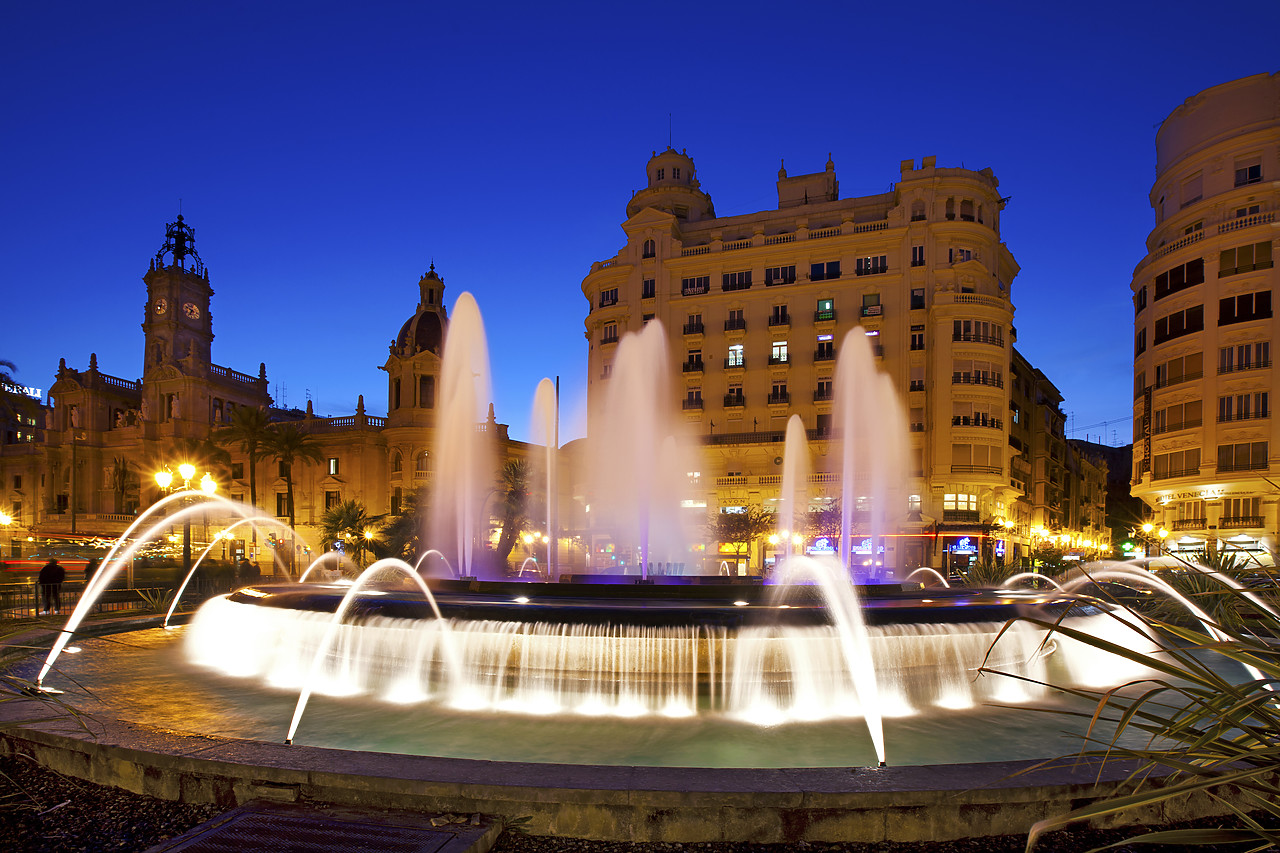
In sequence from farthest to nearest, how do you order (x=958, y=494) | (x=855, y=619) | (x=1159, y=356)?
(x=958, y=494) → (x=1159, y=356) → (x=855, y=619)

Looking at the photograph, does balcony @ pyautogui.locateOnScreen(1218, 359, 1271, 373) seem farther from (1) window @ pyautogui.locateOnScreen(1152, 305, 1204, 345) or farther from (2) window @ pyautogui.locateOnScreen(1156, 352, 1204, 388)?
(1) window @ pyautogui.locateOnScreen(1152, 305, 1204, 345)

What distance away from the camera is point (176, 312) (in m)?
66.2

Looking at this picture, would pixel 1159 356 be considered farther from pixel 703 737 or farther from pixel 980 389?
pixel 703 737

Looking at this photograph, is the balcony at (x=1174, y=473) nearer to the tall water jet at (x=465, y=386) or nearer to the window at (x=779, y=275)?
the window at (x=779, y=275)

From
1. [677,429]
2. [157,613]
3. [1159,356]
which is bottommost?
[157,613]

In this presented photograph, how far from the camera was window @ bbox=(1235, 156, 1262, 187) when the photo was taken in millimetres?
41000

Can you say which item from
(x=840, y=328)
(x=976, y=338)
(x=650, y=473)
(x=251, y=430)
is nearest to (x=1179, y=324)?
(x=976, y=338)

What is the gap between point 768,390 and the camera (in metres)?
56.6

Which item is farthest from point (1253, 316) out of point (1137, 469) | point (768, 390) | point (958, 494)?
point (768, 390)

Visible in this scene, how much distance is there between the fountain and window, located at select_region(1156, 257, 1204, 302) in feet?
123

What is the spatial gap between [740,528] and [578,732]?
37266 millimetres

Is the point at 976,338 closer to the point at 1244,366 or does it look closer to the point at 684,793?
the point at 1244,366

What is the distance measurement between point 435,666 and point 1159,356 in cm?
4775

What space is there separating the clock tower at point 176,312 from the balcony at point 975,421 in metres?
59.4
